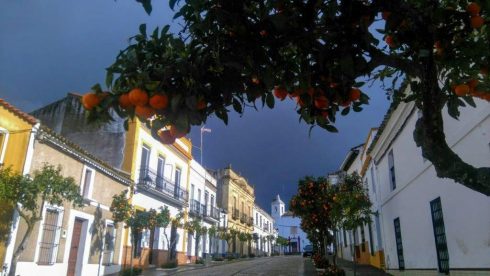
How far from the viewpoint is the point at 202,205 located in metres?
32.5

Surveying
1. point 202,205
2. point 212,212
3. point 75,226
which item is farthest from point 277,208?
point 75,226

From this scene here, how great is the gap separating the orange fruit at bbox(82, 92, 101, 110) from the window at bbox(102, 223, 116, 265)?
1796 centimetres

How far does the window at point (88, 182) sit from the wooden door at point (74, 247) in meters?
1.08

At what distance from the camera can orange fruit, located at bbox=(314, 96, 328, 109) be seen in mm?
2982

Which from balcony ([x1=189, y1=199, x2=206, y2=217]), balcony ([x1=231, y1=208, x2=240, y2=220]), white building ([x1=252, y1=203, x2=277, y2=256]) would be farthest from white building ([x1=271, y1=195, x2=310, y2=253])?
balcony ([x1=189, y1=199, x2=206, y2=217])

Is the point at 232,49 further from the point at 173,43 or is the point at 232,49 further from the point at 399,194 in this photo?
the point at 399,194

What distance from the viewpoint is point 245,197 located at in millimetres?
51094

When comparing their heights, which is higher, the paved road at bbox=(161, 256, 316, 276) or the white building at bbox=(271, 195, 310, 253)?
the white building at bbox=(271, 195, 310, 253)

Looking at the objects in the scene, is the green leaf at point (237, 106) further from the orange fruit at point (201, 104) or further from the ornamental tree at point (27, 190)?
the ornamental tree at point (27, 190)

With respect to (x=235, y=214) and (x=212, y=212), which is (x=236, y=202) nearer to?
(x=235, y=214)

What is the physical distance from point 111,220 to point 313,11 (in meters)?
18.1

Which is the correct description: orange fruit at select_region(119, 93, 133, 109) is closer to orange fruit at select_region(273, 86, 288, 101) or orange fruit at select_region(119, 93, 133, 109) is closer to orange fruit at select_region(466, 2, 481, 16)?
orange fruit at select_region(273, 86, 288, 101)

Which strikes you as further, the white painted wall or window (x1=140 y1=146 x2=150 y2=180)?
window (x1=140 y1=146 x2=150 y2=180)

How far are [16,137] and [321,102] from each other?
13402 mm
